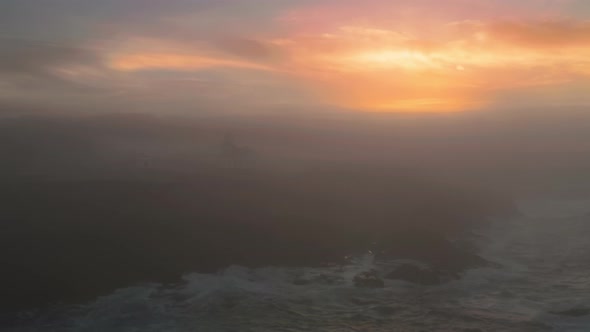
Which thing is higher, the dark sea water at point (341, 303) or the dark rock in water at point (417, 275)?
the dark rock in water at point (417, 275)

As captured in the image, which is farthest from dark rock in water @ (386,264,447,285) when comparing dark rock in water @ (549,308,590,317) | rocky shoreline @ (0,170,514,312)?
dark rock in water @ (549,308,590,317)

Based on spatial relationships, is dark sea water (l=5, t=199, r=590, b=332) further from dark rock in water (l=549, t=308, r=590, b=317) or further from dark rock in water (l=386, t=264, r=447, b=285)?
dark rock in water (l=386, t=264, r=447, b=285)

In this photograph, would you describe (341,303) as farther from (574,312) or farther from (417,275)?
(574,312)

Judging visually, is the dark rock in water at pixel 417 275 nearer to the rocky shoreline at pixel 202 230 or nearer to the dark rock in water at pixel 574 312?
the rocky shoreline at pixel 202 230

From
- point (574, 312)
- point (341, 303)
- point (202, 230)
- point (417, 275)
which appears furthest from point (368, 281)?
point (202, 230)

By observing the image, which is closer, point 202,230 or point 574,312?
point 574,312

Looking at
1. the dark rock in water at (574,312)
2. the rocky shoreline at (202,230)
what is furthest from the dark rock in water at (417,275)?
the dark rock in water at (574,312)
